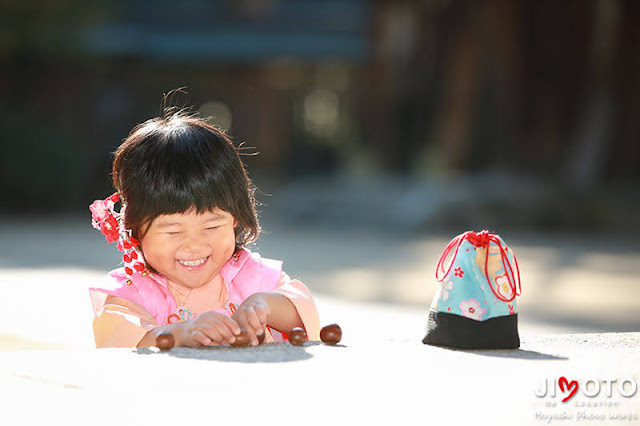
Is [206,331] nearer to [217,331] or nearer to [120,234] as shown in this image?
[217,331]

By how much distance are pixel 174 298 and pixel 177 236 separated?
27cm

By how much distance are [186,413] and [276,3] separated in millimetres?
19666

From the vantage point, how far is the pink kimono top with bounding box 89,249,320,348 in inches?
99.7

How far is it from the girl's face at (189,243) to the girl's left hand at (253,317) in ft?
0.66

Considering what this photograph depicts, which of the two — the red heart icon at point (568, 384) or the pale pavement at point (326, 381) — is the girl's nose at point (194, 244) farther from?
the red heart icon at point (568, 384)

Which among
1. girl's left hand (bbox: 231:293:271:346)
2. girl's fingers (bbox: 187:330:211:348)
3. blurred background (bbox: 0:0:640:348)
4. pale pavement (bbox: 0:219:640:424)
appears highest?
blurred background (bbox: 0:0:640:348)

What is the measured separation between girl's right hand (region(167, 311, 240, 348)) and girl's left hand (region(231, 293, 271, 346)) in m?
0.06

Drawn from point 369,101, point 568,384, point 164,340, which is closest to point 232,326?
point 164,340

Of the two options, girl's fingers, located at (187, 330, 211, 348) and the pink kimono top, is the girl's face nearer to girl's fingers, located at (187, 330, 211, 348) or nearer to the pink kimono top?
the pink kimono top

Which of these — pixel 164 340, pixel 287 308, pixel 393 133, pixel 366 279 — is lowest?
pixel 164 340

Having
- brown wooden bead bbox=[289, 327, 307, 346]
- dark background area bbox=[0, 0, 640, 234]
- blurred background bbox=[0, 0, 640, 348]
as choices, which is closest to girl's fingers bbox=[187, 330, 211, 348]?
brown wooden bead bbox=[289, 327, 307, 346]

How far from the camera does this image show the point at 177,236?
2.56 m

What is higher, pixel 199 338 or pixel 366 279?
pixel 366 279

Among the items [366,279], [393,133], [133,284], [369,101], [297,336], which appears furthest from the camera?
[369,101]
